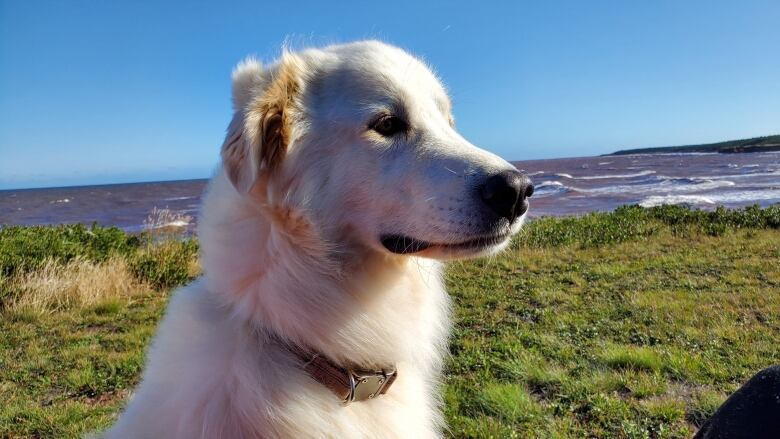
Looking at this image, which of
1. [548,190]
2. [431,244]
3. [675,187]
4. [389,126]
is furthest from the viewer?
[548,190]

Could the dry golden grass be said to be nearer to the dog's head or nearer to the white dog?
the white dog

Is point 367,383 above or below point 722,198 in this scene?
above

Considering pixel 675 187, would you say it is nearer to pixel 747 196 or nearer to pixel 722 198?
pixel 747 196

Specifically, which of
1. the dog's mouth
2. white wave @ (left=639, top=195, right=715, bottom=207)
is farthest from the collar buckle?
white wave @ (left=639, top=195, right=715, bottom=207)

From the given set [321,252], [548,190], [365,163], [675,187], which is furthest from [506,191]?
[675,187]

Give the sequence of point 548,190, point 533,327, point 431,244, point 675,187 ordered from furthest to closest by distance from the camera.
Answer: point 548,190
point 675,187
point 533,327
point 431,244

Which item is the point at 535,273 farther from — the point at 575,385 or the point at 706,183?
the point at 706,183

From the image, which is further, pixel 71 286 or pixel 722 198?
pixel 722 198

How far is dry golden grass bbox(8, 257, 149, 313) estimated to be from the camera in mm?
7410

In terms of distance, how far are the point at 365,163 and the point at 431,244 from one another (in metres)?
0.48

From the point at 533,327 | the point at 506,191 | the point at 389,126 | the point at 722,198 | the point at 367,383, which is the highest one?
the point at 389,126

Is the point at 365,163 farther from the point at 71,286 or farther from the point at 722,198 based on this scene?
the point at 722,198

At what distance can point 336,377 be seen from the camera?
2137 millimetres

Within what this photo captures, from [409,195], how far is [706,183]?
38.6 m
